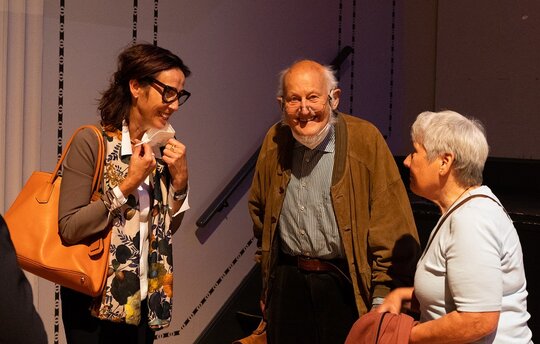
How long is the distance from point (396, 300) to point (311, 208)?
70 cm

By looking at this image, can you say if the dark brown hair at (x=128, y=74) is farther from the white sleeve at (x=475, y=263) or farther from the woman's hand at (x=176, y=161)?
the white sleeve at (x=475, y=263)

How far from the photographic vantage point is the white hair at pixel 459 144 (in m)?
2.56

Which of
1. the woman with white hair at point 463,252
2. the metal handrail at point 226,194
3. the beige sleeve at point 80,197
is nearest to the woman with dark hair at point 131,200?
the beige sleeve at point 80,197

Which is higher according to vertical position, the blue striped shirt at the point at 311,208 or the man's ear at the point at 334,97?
the man's ear at the point at 334,97

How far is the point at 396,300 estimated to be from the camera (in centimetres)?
280

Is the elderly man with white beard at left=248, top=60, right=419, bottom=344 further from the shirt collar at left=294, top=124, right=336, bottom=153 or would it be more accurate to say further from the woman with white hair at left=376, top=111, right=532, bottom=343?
the woman with white hair at left=376, top=111, right=532, bottom=343

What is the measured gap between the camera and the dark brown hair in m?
3.06

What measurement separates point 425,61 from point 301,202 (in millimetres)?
3635

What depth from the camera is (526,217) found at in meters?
4.38

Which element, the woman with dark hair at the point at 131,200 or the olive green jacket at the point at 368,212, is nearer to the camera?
the woman with dark hair at the point at 131,200

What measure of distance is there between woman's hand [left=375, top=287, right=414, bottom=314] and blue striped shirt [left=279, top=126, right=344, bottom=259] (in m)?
0.54

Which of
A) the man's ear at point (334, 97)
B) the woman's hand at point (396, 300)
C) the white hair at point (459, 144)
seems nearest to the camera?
the white hair at point (459, 144)

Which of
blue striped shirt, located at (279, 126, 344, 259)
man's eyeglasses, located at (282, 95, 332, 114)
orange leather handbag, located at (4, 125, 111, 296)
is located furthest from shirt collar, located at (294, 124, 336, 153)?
orange leather handbag, located at (4, 125, 111, 296)

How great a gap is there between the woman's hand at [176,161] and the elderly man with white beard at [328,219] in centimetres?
49
